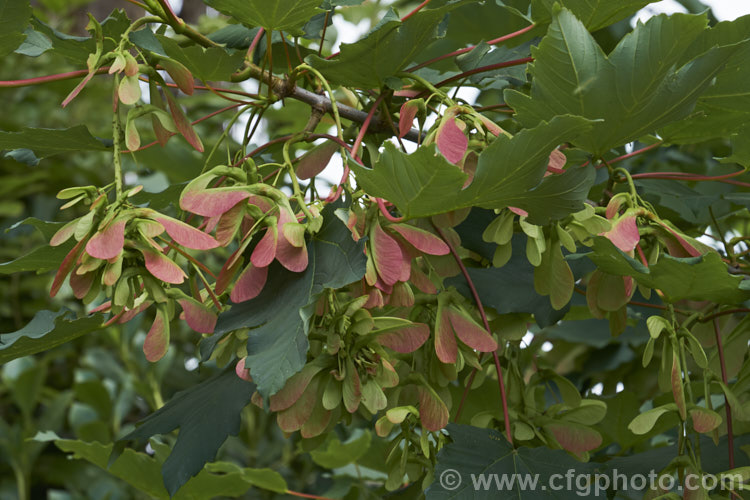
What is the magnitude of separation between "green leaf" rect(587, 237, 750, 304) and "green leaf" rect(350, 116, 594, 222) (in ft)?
0.16

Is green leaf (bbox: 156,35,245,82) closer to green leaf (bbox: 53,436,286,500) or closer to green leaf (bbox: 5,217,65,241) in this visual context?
green leaf (bbox: 5,217,65,241)

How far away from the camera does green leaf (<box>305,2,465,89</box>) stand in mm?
651

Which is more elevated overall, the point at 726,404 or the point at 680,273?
the point at 680,273

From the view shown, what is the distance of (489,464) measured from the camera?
629mm

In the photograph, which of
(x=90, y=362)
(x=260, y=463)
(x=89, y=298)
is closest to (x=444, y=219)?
(x=89, y=298)

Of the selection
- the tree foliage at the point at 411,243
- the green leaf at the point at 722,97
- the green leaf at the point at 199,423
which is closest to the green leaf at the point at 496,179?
the tree foliage at the point at 411,243

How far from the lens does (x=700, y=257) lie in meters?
0.58

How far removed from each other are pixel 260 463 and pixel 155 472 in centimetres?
83

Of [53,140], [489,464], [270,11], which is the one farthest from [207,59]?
[489,464]

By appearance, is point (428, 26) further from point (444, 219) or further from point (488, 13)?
point (488, 13)

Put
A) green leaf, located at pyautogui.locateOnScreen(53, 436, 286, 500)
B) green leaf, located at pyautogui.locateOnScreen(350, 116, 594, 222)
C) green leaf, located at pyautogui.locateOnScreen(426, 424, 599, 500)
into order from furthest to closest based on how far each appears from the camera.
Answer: green leaf, located at pyautogui.locateOnScreen(53, 436, 286, 500), green leaf, located at pyautogui.locateOnScreen(426, 424, 599, 500), green leaf, located at pyautogui.locateOnScreen(350, 116, 594, 222)

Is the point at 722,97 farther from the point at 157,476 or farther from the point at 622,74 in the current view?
the point at 157,476

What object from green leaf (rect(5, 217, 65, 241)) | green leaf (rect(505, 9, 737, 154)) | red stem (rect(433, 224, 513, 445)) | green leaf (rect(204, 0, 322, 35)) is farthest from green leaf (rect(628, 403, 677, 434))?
green leaf (rect(5, 217, 65, 241))

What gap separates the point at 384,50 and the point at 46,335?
15.4 inches
